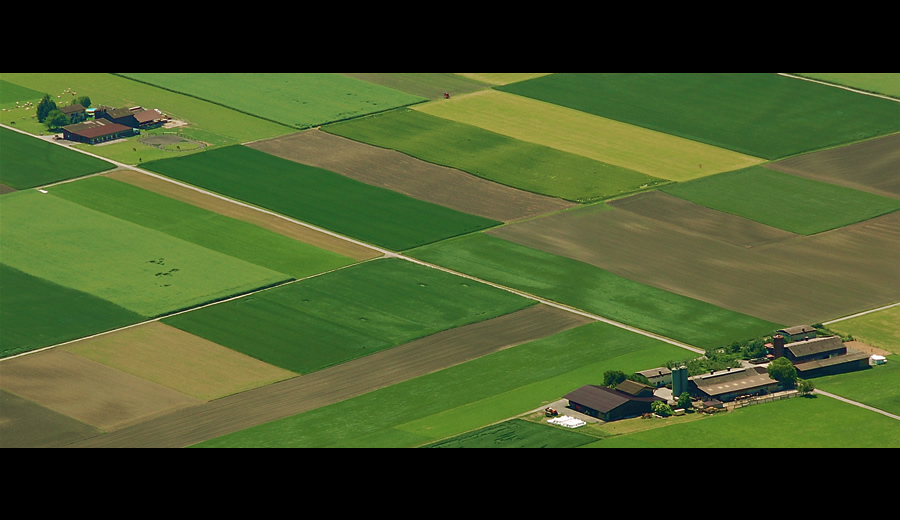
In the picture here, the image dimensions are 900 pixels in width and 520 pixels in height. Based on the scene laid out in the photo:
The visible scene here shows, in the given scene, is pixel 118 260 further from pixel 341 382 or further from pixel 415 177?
pixel 415 177

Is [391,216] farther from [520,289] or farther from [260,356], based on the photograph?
[260,356]

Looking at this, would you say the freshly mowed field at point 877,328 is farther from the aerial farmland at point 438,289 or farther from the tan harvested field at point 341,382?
the tan harvested field at point 341,382

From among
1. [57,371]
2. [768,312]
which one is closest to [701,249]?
[768,312]

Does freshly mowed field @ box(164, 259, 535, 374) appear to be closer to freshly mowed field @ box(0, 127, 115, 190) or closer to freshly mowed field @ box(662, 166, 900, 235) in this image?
freshly mowed field @ box(662, 166, 900, 235)

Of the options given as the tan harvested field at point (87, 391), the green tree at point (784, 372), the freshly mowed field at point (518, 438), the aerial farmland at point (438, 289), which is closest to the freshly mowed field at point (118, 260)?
the aerial farmland at point (438, 289)

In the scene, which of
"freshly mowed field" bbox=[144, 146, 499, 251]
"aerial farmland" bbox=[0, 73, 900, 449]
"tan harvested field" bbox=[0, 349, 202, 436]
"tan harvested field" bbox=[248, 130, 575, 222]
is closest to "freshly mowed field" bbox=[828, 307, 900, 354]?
"aerial farmland" bbox=[0, 73, 900, 449]
